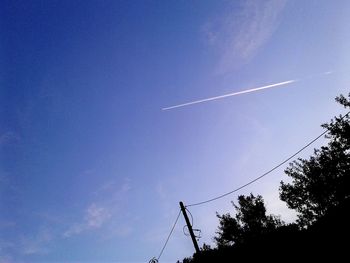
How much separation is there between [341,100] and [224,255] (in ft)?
97.0

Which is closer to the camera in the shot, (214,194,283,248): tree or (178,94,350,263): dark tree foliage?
(178,94,350,263): dark tree foliage

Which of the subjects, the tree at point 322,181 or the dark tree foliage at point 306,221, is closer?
the dark tree foliage at point 306,221

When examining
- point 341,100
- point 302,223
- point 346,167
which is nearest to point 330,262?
point 341,100

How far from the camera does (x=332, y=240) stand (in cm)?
1712

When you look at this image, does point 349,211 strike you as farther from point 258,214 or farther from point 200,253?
point 258,214

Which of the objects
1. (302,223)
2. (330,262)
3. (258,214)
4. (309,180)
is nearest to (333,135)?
(309,180)

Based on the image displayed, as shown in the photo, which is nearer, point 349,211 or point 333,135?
point 349,211

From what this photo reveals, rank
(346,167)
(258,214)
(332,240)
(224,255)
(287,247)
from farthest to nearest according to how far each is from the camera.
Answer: (258,214) → (346,167) → (224,255) → (287,247) → (332,240)

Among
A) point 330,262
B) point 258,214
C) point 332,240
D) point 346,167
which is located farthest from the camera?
point 258,214

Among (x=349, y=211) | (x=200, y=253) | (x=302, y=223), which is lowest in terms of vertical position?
(x=349, y=211)

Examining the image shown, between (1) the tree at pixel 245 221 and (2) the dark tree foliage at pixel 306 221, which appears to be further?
(1) the tree at pixel 245 221

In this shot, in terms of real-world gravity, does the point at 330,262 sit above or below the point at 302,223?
below

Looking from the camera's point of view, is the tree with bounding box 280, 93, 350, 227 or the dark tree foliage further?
the tree with bounding box 280, 93, 350, 227

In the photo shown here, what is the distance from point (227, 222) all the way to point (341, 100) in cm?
3269
